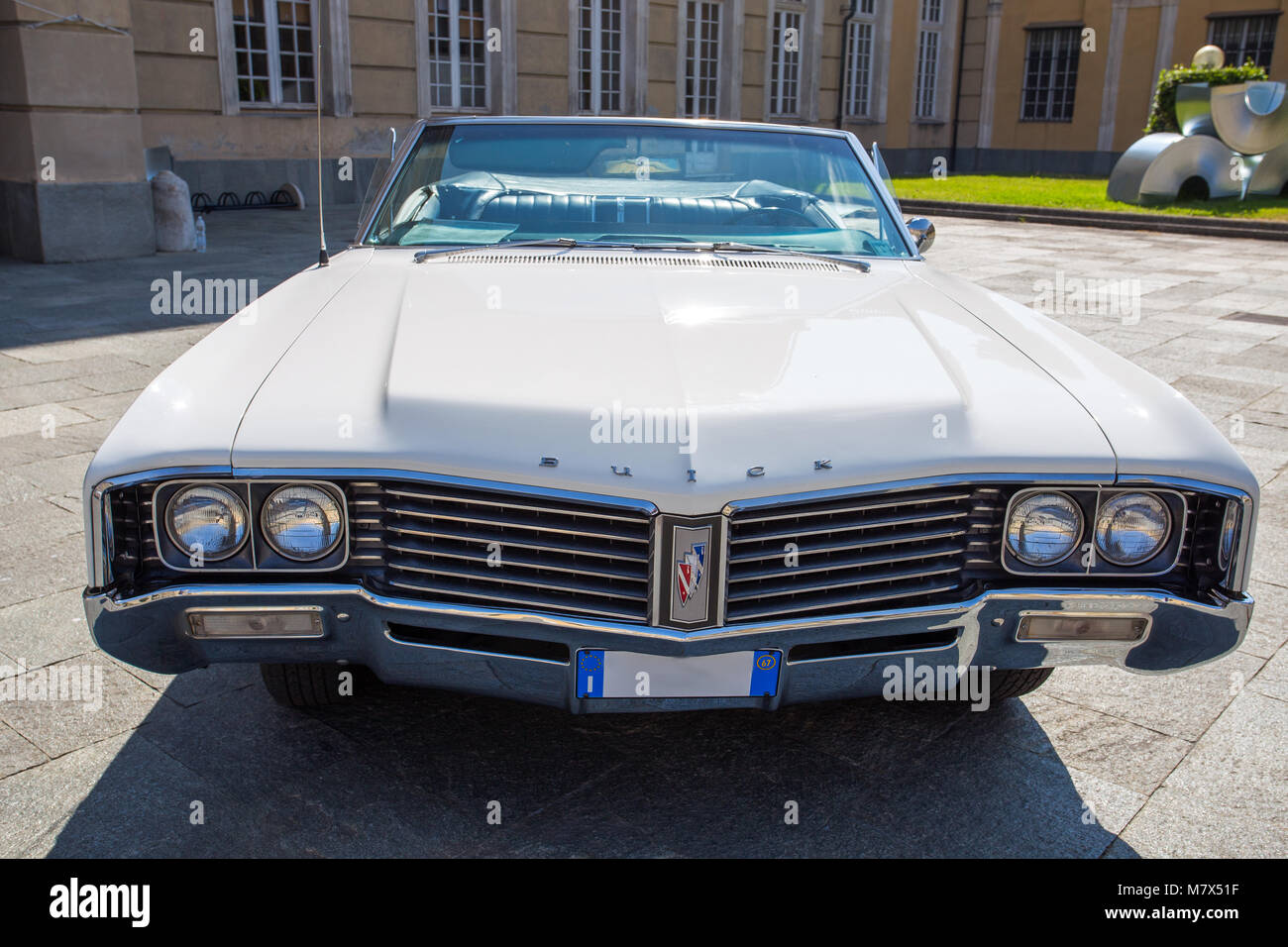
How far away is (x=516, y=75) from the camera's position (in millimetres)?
17781

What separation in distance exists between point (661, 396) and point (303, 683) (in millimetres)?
1191

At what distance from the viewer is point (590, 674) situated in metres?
2.18

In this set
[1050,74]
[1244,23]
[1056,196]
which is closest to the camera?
[1056,196]

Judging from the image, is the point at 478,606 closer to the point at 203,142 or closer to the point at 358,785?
the point at 358,785

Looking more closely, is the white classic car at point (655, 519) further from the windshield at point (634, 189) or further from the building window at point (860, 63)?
the building window at point (860, 63)

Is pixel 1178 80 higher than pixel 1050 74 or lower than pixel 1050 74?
lower

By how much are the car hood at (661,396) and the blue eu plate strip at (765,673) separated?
13.6 inches

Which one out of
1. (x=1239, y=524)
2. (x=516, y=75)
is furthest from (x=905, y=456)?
(x=516, y=75)

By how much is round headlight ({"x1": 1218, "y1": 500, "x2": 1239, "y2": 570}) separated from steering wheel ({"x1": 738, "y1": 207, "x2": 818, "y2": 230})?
67.7 inches

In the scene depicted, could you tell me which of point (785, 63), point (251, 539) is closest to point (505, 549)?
point (251, 539)

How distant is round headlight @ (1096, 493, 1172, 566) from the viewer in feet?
7.39

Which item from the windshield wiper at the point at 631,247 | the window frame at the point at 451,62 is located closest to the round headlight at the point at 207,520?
the windshield wiper at the point at 631,247

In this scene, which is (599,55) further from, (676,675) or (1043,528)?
(676,675)
